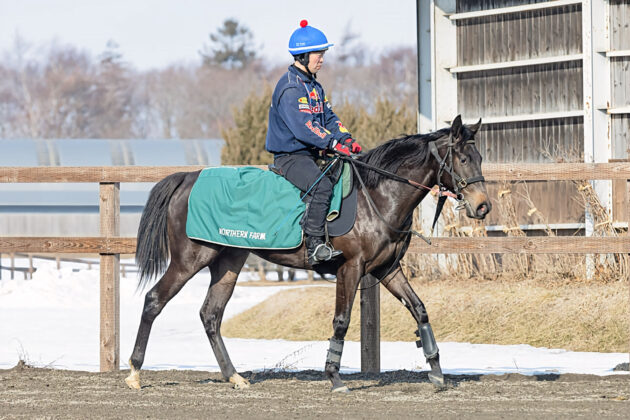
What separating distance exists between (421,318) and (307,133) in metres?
1.46

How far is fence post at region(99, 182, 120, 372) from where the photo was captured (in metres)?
7.88

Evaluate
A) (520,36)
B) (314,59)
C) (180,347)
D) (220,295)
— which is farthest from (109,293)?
(520,36)

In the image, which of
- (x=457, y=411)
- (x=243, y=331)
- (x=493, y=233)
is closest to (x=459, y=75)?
(x=493, y=233)

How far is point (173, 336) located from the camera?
12.6 m

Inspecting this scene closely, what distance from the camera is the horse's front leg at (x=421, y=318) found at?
673 cm

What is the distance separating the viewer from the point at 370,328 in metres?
7.69

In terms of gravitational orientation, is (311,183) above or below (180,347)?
above

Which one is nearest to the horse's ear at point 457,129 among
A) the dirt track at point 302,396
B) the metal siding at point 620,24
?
the dirt track at point 302,396

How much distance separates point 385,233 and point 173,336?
6611mm

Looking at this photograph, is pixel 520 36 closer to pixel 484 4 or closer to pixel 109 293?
pixel 484 4

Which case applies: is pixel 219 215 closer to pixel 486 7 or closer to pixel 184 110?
pixel 486 7

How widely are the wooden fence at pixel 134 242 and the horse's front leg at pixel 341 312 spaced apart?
985 millimetres

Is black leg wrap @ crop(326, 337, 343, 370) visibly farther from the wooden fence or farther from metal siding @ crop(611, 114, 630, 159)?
metal siding @ crop(611, 114, 630, 159)

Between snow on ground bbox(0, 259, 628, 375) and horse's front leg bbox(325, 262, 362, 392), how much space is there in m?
1.33
